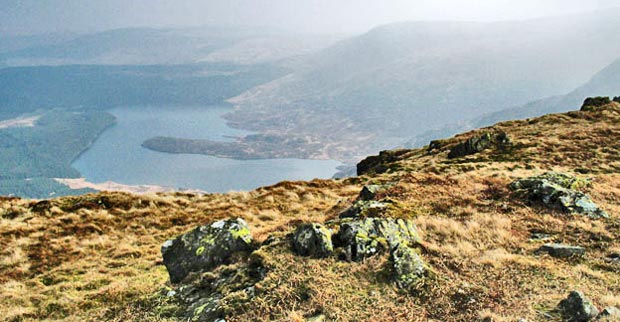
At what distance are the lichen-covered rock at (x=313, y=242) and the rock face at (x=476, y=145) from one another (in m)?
35.0

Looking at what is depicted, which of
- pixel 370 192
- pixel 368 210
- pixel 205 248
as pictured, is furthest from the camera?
pixel 370 192

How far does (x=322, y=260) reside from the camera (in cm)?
1129

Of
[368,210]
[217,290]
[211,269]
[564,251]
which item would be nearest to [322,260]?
[217,290]

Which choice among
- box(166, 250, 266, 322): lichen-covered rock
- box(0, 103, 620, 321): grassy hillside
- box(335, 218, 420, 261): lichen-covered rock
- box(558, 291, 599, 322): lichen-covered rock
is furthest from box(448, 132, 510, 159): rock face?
box(166, 250, 266, 322): lichen-covered rock

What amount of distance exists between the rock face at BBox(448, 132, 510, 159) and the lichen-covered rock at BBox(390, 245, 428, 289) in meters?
34.7

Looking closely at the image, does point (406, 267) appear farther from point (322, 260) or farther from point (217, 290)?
point (217, 290)

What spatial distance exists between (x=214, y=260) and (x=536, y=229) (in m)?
13.6

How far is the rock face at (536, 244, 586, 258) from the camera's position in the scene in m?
12.3

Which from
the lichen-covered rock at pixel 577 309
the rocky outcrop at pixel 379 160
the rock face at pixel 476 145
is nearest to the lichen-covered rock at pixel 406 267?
the lichen-covered rock at pixel 577 309

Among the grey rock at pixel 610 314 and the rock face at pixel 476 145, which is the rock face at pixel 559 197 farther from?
the rock face at pixel 476 145

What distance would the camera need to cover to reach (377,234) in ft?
40.8

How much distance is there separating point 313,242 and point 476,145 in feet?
124

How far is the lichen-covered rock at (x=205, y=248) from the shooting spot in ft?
41.5

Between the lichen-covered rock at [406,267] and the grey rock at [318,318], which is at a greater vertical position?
the lichen-covered rock at [406,267]
